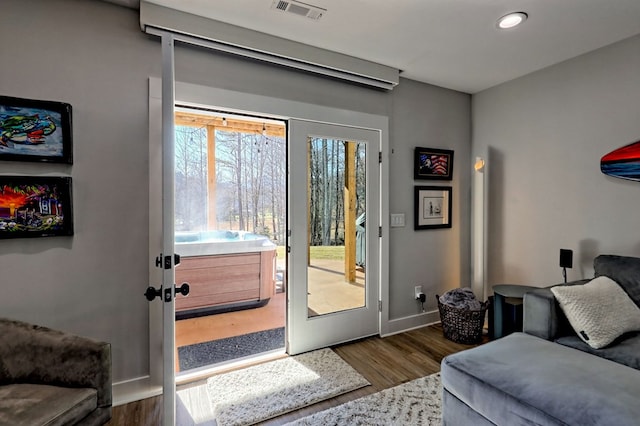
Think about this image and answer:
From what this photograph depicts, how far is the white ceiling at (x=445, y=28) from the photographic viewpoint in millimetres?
1959

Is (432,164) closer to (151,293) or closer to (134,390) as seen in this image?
(151,293)

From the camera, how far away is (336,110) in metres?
2.76

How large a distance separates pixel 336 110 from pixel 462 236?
6.66 feet

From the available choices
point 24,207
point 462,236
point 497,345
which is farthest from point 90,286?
point 462,236

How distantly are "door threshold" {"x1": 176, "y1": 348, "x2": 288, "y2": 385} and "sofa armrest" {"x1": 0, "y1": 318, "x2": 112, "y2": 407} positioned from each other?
88 centimetres

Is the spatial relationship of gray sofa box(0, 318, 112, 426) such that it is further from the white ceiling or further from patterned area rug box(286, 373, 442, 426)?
the white ceiling

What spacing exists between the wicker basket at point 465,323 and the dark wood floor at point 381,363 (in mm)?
75

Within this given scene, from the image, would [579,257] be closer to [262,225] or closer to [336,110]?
[336,110]

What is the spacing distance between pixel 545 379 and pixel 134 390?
237cm

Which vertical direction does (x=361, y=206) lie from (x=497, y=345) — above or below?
above

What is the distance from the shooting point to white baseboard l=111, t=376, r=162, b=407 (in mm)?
2012

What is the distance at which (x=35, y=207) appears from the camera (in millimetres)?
1787

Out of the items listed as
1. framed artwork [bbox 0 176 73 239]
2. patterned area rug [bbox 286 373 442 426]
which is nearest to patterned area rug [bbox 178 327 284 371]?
patterned area rug [bbox 286 373 442 426]

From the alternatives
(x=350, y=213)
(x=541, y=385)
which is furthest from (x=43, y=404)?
(x=350, y=213)
